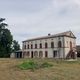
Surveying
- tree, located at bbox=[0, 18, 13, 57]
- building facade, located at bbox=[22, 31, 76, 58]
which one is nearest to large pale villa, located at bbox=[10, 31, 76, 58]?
building facade, located at bbox=[22, 31, 76, 58]

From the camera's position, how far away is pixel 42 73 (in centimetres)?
2145

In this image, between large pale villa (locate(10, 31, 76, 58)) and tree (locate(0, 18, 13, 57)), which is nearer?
large pale villa (locate(10, 31, 76, 58))

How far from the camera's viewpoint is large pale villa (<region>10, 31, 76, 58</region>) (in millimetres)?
60281

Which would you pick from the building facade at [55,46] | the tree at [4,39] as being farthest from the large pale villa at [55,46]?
the tree at [4,39]

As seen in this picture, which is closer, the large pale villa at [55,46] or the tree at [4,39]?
the large pale villa at [55,46]

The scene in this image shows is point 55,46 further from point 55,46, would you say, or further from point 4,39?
point 4,39

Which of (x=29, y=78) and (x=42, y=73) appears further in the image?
(x=42, y=73)

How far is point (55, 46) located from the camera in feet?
205

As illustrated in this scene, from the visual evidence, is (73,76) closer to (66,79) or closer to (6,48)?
(66,79)

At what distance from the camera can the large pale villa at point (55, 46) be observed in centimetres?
6028

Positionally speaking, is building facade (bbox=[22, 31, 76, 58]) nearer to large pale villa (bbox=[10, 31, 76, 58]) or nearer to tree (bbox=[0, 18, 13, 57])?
large pale villa (bbox=[10, 31, 76, 58])

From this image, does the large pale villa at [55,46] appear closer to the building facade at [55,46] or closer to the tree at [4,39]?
the building facade at [55,46]

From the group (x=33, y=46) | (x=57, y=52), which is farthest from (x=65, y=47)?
(x=33, y=46)

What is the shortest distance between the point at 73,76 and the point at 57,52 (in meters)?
42.4
